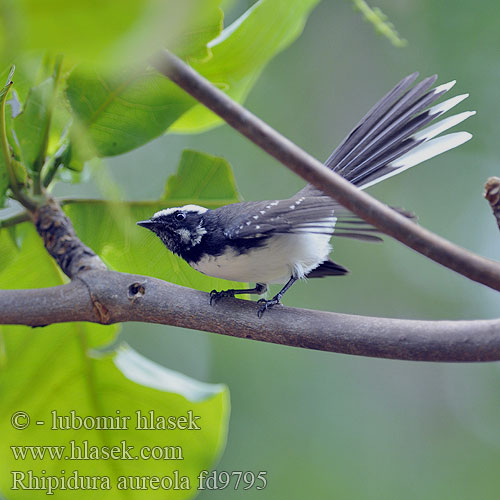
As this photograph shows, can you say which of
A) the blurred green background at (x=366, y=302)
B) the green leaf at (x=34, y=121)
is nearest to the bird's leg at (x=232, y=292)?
the green leaf at (x=34, y=121)

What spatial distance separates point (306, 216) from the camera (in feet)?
4.32

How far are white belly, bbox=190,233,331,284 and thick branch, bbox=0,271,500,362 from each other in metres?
0.35

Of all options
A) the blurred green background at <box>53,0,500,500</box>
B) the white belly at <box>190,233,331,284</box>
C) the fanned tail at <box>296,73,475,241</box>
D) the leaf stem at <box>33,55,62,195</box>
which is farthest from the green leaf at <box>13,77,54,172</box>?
the blurred green background at <box>53,0,500,500</box>

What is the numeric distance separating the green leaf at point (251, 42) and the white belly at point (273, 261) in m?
0.37

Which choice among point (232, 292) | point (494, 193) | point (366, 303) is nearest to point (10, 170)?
point (232, 292)

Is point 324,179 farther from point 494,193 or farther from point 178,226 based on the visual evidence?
point 178,226

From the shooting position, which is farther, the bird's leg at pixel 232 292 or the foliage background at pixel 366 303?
the foliage background at pixel 366 303

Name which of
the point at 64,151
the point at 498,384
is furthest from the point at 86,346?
the point at 498,384

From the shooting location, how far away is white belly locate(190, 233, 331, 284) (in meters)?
1.48

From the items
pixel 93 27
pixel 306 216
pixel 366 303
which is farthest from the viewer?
pixel 366 303

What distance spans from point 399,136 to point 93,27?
1.08m

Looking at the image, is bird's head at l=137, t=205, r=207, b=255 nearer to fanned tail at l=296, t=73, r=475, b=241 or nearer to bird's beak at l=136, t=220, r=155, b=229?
bird's beak at l=136, t=220, r=155, b=229

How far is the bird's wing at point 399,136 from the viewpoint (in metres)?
1.13

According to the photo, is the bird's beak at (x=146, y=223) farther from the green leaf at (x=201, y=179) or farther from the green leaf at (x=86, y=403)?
the green leaf at (x=86, y=403)
